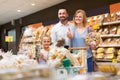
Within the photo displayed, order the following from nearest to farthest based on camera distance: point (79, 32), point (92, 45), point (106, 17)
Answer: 1. point (92, 45)
2. point (79, 32)
3. point (106, 17)

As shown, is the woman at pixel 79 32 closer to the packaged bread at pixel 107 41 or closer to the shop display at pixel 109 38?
the shop display at pixel 109 38

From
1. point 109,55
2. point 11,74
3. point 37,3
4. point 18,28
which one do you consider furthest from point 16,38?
point 11,74

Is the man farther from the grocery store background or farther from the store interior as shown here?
the grocery store background

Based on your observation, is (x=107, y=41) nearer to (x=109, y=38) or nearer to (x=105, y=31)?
(x=109, y=38)

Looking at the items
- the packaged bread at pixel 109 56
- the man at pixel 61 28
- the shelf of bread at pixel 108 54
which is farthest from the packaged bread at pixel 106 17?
the man at pixel 61 28

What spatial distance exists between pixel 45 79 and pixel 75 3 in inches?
294

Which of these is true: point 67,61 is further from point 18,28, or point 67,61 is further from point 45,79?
point 18,28

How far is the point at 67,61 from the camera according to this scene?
5.24 ft

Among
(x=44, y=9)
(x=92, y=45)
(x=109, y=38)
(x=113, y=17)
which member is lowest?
(x=92, y=45)

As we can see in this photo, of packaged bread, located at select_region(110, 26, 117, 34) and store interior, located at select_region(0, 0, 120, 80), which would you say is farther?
packaged bread, located at select_region(110, 26, 117, 34)

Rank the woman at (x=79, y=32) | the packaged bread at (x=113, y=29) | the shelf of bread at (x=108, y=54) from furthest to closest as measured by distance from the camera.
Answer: the packaged bread at (x=113, y=29) → the shelf of bread at (x=108, y=54) → the woman at (x=79, y=32)

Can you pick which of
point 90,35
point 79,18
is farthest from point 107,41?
point 90,35

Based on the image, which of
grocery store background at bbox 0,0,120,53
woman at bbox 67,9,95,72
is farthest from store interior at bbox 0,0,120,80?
woman at bbox 67,9,95,72

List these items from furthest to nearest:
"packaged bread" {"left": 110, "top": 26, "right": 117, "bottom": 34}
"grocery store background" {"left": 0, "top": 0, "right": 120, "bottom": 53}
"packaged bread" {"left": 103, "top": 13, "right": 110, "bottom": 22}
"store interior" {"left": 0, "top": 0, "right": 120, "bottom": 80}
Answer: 1. "grocery store background" {"left": 0, "top": 0, "right": 120, "bottom": 53}
2. "packaged bread" {"left": 103, "top": 13, "right": 110, "bottom": 22}
3. "packaged bread" {"left": 110, "top": 26, "right": 117, "bottom": 34}
4. "store interior" {"left": 0, "top": 0, "right": 120, "bottom": 80}
